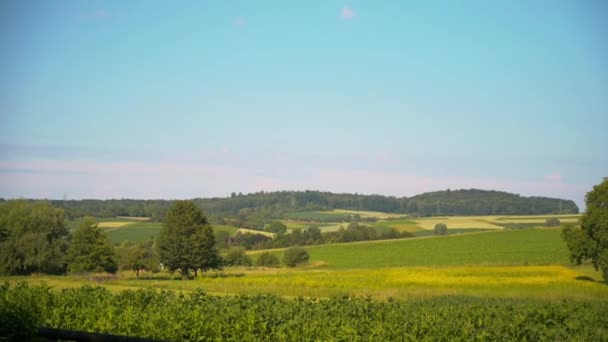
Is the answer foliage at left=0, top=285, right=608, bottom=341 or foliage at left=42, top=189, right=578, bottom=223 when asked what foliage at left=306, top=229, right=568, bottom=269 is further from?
foliage at left=42, top=189, right=578, bottom=223

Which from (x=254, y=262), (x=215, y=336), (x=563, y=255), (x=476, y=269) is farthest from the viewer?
(x=254, y=262)

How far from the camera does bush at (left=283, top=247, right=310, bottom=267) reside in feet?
235

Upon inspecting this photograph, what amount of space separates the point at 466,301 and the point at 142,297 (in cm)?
1642

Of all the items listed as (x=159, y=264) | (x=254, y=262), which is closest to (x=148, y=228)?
(x=254, y=262)

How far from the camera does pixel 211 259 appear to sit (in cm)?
5812

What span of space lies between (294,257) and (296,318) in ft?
162

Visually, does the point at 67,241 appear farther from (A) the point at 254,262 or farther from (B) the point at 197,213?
(A) the point at 254,262

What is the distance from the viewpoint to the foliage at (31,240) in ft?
178

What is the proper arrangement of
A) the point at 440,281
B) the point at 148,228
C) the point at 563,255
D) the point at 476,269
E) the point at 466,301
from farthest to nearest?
the point at 148,228 → the point at 563,255 → the point at 476,269 → the point at 440,281 → the point at 466,301

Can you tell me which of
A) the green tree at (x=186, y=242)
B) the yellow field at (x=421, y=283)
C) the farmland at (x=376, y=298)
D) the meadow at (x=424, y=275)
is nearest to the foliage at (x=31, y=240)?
the meadow at (x=424, y=275)

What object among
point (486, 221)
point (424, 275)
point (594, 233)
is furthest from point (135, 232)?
point (594, 233)

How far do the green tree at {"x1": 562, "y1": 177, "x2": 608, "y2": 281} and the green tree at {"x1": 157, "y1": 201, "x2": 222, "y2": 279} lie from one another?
31.5 m

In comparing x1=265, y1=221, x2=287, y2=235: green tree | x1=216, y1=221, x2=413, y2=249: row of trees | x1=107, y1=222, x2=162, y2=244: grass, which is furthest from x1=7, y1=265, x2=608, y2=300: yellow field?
x1=265, y1=221, x2=287, y2=235: green tree

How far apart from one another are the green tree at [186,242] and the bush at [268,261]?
14.7 m
